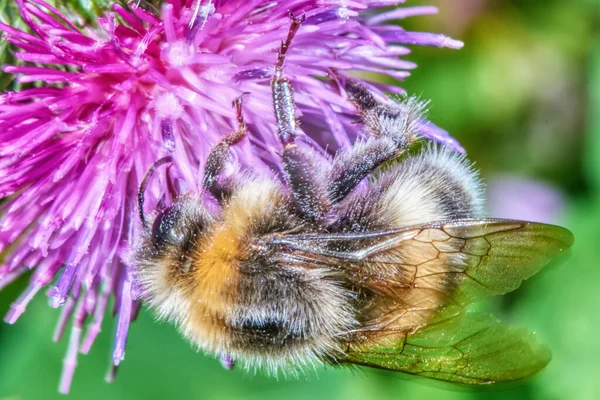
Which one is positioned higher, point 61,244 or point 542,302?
point 61,244

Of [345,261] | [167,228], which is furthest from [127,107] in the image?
[345,261]

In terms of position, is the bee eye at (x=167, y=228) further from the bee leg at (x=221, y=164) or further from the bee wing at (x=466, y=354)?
the bee wing at (x=466, y=354)

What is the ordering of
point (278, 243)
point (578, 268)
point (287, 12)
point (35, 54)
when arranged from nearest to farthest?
point (278, 243) → point (35, 54) → point (287, 12) → point (578, 268)

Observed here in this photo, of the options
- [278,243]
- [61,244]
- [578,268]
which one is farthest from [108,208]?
[578,268]

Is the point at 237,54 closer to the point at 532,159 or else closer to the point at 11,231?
the point at 11,231

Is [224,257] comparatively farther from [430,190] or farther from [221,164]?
[430,190]

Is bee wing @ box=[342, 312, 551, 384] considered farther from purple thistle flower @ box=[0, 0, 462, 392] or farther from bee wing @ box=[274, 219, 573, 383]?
purple thistle flower @ box=[0, 0, 462, 392]

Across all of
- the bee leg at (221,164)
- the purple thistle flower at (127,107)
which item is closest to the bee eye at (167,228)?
the bee leg at (221,164)
